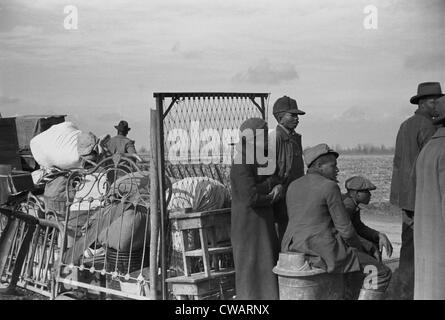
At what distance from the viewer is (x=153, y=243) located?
5.11m

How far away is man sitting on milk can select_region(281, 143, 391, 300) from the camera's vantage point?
4566 mm

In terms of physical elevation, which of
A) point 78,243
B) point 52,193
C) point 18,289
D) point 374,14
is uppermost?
point 374,14

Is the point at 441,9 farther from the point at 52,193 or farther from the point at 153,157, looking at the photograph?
the point at 52,193

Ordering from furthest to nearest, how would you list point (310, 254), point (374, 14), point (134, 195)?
1. point (374, 14)
2. point (134, 195)
3. point (310, 254)

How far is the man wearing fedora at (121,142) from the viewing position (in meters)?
8.18

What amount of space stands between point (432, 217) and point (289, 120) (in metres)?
1.42

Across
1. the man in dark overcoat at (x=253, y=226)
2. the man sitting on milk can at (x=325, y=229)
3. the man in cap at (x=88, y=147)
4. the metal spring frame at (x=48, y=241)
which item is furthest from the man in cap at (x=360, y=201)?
the man in cap at (x=88, y=147)

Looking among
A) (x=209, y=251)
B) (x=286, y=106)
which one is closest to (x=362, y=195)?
(x=286, y=106)

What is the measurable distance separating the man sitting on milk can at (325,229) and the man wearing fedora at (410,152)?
112 cm

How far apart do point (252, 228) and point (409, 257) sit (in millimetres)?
1632

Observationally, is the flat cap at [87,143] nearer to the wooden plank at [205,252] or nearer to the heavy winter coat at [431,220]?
the wooden plank at [205,252]

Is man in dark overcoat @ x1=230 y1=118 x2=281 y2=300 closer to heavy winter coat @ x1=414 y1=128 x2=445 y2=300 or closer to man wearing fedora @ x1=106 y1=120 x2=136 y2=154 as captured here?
heavy winter coat @ x1=414 y1=128 x2=445 y2=300
